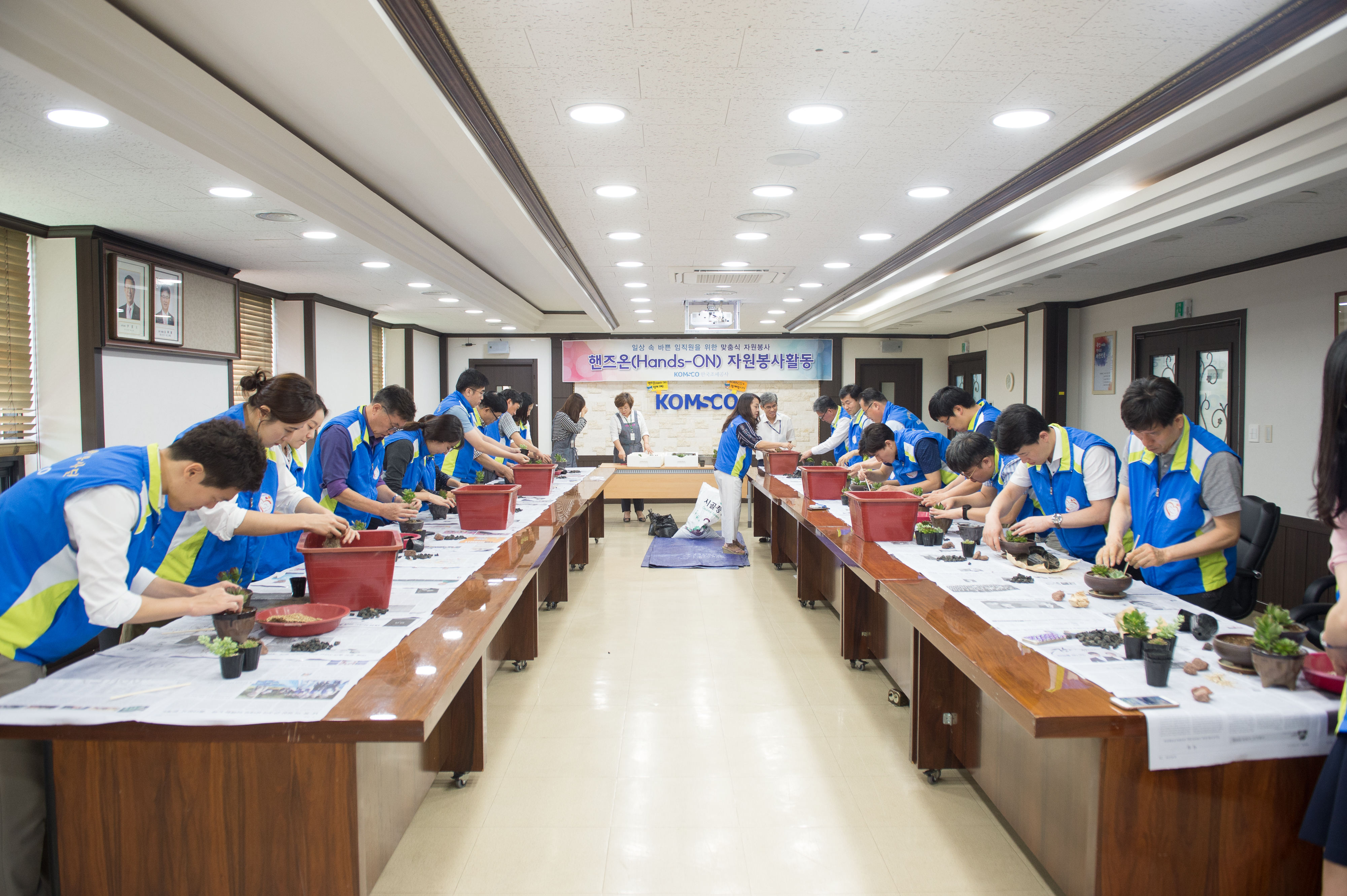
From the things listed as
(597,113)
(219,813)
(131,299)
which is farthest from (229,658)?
(131,299)

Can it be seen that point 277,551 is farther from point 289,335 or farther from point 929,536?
point 289,335

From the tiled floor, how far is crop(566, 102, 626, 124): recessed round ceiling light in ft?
8.88

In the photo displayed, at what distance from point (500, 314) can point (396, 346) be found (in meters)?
2.01

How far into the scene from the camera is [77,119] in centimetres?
283

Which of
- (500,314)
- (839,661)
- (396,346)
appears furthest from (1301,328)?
(396,346)

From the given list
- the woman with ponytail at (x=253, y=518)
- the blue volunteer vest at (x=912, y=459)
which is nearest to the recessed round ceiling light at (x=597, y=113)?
the woman with ponytail at (x=253, y=518)

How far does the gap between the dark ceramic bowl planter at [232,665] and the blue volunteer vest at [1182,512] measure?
2.88 meters

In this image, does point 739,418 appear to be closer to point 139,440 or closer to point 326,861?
point 139,440

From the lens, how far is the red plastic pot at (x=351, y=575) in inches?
96.3

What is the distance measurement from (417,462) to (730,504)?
3.66 meters

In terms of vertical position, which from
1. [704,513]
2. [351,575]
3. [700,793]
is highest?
[351,575]

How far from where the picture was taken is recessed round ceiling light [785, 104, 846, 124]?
10.9 ft

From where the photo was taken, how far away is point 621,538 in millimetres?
8578

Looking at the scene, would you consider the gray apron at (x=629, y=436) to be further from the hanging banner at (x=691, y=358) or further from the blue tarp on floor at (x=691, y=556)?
the hanging banner at (x=691, y=358)
